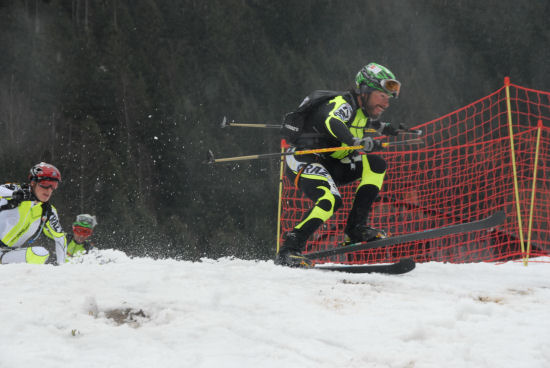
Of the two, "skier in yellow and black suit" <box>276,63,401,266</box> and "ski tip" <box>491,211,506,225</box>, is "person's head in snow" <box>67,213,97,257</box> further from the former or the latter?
"ski tip" <box>491,211,506,225</box>

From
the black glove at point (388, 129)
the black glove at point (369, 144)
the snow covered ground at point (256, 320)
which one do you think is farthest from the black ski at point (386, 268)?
the black glove at point (388, 129)

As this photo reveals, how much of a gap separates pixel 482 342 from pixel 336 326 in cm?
65

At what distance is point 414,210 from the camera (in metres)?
8.32

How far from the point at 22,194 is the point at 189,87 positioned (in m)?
44.1

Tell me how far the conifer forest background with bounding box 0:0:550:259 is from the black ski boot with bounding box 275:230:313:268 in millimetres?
18106

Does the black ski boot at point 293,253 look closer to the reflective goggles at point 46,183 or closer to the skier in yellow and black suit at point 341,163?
the skier in yellow and black suit at point 341,163

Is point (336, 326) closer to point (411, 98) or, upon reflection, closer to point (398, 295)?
point (398, 295)

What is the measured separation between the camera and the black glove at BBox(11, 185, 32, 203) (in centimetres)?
534

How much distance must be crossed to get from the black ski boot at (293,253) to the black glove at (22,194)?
269 cm

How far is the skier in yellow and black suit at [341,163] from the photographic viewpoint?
461cm

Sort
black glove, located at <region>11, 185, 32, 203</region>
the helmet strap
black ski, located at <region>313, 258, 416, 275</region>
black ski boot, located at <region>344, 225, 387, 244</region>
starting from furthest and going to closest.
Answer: black glove, located at <region>11, 185, 32, 203</region> → the helmet strap → black ski boot, located at <region>344, 225, 387, 244</region> → black ski, located at <region>313, 258, 416, 275</region>

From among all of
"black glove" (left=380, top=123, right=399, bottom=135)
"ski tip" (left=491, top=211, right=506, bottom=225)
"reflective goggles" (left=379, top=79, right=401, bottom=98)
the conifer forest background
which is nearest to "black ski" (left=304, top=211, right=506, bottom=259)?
"ski tip" (left=491, top=211, right=506, bottom=225)

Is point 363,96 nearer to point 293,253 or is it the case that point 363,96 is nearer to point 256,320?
point 293,253

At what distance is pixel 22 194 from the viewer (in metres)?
5.41
